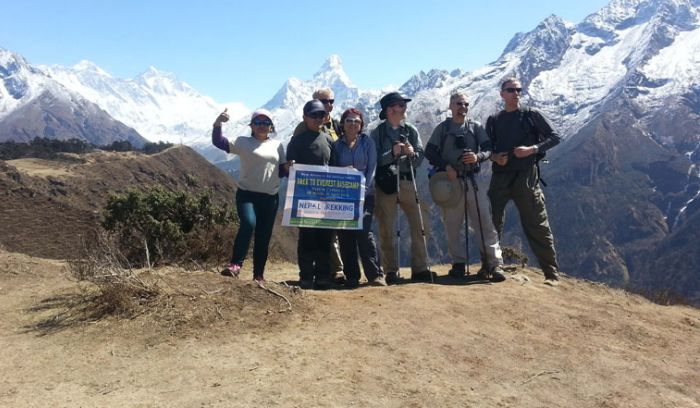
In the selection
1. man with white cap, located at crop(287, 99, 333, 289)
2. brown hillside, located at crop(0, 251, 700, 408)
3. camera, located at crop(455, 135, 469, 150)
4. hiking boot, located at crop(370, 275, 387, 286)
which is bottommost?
brown hillside, located at crop(0, 251, 700, 408)

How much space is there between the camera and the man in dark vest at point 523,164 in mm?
8312

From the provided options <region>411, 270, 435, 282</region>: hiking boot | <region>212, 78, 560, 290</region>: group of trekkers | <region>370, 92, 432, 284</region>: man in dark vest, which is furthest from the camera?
<region>411, 270, 435, 282</region>: hiking boot

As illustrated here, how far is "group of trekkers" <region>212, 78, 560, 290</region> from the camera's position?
25.2 ft

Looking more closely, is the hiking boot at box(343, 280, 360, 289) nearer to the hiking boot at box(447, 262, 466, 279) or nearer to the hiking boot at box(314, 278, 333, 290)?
the hiking boot at box(314, 278, 333, 290)

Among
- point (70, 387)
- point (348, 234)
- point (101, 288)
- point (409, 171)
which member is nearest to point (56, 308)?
point (101, 288)

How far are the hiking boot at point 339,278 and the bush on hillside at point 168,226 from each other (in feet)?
11.6

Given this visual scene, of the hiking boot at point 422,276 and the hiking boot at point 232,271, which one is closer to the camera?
the hiking boot at point 232,271

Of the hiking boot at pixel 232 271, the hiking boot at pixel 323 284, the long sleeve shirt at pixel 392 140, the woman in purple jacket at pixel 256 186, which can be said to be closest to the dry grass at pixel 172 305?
the hiking boot at pixel 232 271

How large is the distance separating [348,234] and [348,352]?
9.91 feet

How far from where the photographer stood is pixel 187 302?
591 cm

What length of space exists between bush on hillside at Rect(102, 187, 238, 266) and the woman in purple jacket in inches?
129

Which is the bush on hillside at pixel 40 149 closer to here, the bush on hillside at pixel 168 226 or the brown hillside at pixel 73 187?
the brown hillside at pixel 73 187

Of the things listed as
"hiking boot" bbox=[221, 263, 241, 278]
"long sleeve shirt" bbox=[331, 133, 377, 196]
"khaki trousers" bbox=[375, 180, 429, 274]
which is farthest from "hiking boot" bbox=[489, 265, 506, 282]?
"hiking boot" bbox=[221, 263, 241, 278]

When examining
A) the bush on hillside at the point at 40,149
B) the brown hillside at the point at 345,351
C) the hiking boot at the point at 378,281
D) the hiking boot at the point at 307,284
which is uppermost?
the bush on hillside at the point at 40,149
